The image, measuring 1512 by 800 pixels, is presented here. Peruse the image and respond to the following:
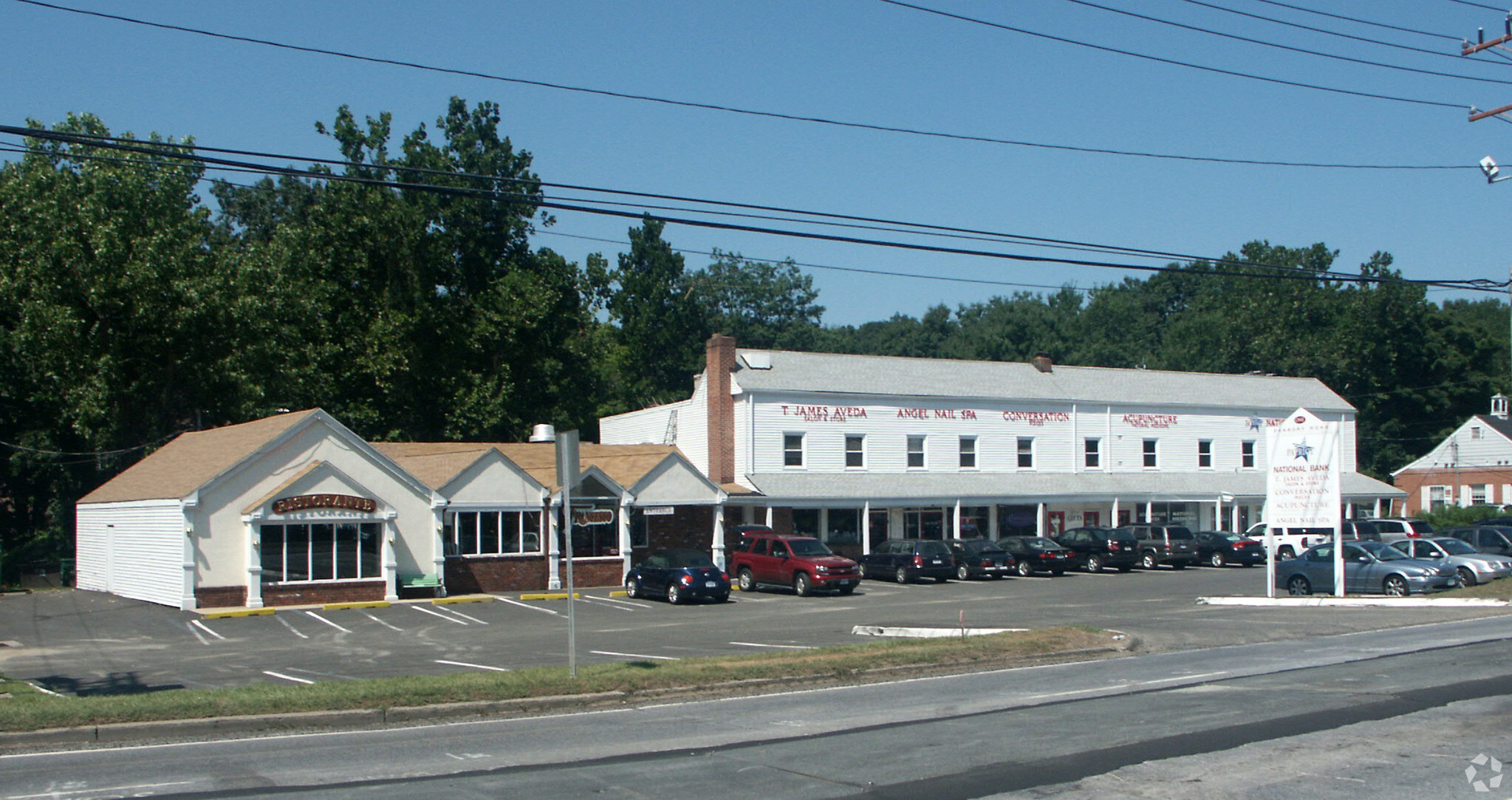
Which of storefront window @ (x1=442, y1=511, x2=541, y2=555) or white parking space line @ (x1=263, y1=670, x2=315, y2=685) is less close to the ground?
storefront window @ (x1=442, y1=511, x2=541, y2=555)

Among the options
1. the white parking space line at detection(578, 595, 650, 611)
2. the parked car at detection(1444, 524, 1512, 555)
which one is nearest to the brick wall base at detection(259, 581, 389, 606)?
the white parking space line at detection(578, 595, 650, 611)

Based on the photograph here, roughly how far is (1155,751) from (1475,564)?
25.1m

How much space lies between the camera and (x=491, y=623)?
28.8 metres

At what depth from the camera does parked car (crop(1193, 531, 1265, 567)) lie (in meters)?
45.8

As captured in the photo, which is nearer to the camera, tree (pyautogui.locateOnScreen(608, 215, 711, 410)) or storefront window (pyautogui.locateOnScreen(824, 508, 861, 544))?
storefront window (pyautogui.locateOnScreen(824, 508, 861, 544))

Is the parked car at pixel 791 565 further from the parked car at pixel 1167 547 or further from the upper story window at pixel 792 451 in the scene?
the parked car at pixel 1167 547

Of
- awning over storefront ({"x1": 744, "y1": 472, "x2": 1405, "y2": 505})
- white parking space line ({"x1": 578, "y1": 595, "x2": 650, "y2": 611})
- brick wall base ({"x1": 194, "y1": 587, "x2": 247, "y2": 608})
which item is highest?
awning over storefront ({"x1": 744, "y1": 472, "x2": 1405, "y2": 505})

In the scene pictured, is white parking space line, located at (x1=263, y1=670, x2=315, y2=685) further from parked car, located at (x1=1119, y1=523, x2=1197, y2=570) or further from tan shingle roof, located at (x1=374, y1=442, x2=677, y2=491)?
parked car, located at (x1=1119, y1=523, x2=1197, y2=570)

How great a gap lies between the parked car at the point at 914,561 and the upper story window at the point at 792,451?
21.0 ft

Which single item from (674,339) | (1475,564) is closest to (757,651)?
(1475,564)

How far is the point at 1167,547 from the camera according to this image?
44.9 meters

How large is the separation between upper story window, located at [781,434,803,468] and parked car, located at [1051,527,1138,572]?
32.3 ft

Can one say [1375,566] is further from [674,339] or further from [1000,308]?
[1000,308]

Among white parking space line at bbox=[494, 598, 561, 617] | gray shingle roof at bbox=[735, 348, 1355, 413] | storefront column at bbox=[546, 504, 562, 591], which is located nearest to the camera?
white parking space line at bbox=[494, 598, 561, 617]
